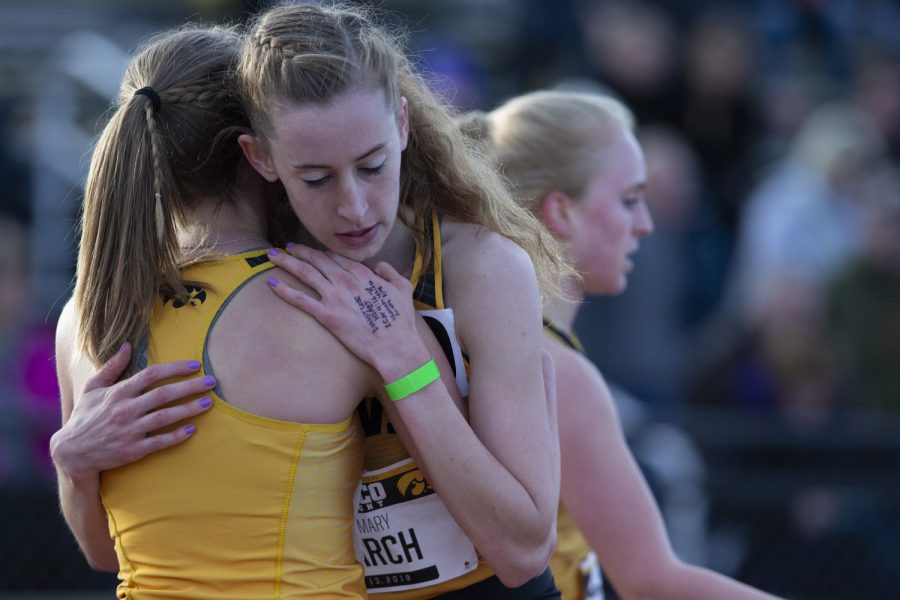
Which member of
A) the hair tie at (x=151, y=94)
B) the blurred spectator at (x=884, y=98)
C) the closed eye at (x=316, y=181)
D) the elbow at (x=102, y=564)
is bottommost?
the blurred spectator at (x=884, y=98)

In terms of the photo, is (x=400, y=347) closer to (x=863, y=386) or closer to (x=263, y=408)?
(x=263, y=408)

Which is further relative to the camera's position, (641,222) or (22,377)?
(22,377)

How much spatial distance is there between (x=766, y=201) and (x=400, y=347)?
5702 mm

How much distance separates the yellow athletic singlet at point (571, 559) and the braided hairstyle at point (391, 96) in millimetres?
229

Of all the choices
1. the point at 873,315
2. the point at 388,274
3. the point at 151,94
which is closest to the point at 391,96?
the point at 388,274

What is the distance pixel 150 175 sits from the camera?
2338 millimetres

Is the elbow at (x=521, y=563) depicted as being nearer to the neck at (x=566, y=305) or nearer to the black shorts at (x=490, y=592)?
the black shorts at (x=490, y=592)

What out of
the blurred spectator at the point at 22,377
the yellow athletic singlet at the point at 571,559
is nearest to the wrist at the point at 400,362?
the yellow athletic singlet at the point at 571,559

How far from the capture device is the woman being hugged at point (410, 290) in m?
2.27

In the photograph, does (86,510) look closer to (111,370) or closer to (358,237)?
(111,370)

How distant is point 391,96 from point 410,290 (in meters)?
0.37

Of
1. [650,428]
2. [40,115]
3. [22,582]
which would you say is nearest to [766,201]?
[650,428]

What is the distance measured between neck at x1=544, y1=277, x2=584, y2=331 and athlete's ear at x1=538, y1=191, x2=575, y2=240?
14 centimetres

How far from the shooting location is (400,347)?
229 centimetres
